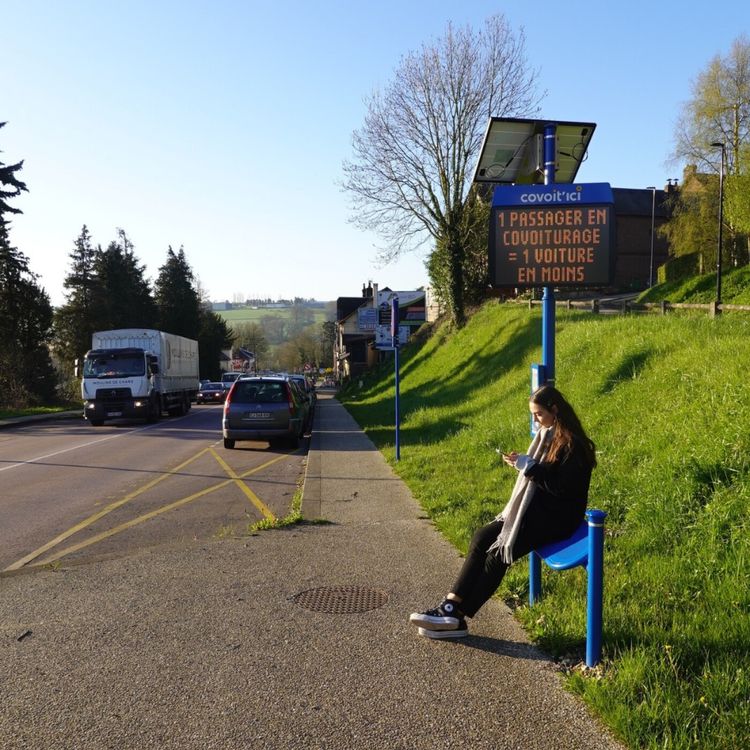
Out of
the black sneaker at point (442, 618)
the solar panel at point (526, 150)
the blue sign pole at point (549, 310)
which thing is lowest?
the black sneaker at point (442, 618)

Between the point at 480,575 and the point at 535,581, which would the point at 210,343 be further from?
the point at 480,575

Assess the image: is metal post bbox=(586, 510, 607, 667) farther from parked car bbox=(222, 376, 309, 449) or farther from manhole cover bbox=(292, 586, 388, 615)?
parked car bbox=(222, 376, 309, 449)

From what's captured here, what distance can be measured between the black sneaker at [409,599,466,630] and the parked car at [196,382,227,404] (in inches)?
1691

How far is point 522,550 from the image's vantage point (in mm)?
4039

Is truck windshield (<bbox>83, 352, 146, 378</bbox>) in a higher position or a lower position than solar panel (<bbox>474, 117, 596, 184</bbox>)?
lower

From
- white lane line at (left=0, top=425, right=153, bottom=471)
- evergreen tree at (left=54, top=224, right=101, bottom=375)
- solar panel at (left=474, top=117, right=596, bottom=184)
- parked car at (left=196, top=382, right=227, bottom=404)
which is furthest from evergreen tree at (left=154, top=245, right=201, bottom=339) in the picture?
solar panel at (left=474, top=117, right=596, bottom=184)

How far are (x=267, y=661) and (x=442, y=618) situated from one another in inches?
42.8

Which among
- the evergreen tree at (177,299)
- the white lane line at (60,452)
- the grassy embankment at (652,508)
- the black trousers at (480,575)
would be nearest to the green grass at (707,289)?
the grassy embankment at (652,508)

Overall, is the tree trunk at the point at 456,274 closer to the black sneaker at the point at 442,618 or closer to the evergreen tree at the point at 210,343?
the black sneaker at the point at 442,618

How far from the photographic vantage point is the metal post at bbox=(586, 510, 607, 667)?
3531 millimetres

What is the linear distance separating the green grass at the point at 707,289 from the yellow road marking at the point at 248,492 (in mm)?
23831

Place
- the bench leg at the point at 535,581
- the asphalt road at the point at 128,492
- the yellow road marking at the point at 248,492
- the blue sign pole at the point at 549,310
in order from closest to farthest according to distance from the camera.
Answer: the bench leg at the point at 535,581, the blue sign pole at the point at 549,310, the asphalt road at the point at 128,492, the yellow road marking at the point at 248,492

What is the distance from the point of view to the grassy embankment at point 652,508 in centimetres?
324

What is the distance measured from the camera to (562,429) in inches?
160
